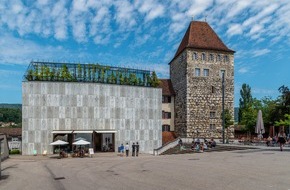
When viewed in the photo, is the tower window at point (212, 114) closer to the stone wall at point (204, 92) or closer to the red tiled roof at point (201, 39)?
the stone wall at point (204, 92)

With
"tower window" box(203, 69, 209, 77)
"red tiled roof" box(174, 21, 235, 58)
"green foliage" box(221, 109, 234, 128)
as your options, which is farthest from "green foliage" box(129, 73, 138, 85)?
"green foliage" box(221, 109, 234, 128)

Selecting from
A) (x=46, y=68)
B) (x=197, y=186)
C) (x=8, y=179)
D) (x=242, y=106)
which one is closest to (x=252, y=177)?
(x=197, y=186)

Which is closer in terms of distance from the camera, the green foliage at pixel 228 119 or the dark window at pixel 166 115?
the green foliage at pixel 228 119

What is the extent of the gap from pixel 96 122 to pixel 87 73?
5874 millimetres

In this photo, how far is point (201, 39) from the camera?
166 feet

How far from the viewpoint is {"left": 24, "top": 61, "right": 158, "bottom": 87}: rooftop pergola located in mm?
34906

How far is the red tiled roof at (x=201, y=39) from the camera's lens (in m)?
49.6

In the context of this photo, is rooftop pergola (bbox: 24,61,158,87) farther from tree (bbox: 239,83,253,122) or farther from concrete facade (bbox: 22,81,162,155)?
tree (bbox: 239,83,253,122)

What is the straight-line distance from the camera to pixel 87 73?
36750 mm

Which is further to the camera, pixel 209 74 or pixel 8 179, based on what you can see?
pixel 209 74

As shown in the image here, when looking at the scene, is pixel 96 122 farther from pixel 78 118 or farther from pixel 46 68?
pixel 46 68

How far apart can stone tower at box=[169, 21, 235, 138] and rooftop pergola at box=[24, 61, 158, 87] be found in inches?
401

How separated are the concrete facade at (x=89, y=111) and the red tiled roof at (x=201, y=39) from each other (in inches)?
537

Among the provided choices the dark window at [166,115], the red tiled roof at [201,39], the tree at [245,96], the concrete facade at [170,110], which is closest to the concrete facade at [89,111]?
the dark window at [166,115]
